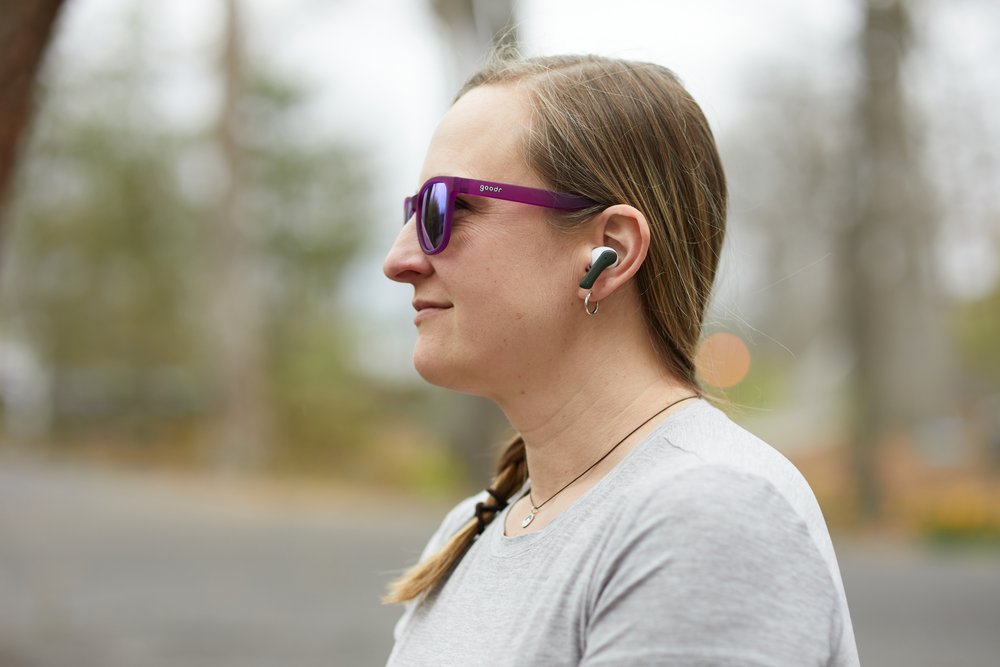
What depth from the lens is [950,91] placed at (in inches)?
528

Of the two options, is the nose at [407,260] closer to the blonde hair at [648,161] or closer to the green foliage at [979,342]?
the blonde hair at [648,161]

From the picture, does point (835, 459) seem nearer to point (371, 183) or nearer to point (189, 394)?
point (371, 183)

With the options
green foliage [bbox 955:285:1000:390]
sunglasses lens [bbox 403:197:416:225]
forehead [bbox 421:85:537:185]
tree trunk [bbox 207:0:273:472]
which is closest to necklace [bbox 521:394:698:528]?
forehead [bbox 421:85:537:185]

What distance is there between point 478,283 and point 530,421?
0.23 meters

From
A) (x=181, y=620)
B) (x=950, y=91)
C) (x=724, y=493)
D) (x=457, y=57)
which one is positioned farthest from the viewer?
(x=457, y=57)

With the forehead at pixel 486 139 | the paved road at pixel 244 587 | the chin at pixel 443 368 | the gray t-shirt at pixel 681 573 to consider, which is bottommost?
the paved road at pixel 244 587

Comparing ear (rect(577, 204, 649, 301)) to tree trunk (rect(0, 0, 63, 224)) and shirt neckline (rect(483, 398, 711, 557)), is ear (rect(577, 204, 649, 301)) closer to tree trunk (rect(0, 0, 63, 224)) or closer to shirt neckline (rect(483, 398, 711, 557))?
shirt neckline (rect(483, 398, 711, 557))

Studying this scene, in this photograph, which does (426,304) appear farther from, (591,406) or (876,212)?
(876,212)

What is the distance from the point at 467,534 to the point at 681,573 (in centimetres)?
63

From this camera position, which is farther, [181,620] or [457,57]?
[457,57]

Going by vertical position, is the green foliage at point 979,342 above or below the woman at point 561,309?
below

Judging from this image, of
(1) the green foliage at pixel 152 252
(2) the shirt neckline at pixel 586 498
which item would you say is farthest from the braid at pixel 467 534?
(1) the green foliage at pixel 152 252

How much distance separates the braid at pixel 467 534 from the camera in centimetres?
177

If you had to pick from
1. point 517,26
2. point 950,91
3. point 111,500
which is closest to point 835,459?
point 950,91
